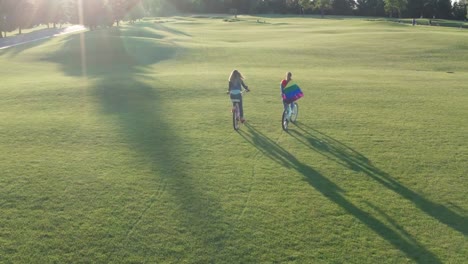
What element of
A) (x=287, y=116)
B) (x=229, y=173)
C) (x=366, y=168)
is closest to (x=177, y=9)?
(x=287, y=116)

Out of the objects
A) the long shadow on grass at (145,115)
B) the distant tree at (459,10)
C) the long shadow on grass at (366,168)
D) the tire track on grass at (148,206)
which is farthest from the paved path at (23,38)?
the distant tree at (459,10)

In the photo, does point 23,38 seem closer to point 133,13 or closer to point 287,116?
point 133,13

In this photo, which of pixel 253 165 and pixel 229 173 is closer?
pixel 229 173

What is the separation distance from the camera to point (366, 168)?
36.7 feet

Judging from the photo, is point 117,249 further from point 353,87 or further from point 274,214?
point 353,87

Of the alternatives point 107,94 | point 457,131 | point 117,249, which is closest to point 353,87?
point 457,131

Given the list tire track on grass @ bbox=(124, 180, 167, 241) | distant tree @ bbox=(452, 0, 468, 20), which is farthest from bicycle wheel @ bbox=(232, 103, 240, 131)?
distant tree @ bbox=(452, 0, 468, 20)

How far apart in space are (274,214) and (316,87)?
558 inches

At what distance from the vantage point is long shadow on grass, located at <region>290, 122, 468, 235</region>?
338 inches

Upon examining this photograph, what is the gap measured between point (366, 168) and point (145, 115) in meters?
9.55

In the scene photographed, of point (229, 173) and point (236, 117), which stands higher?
point (236, 117)

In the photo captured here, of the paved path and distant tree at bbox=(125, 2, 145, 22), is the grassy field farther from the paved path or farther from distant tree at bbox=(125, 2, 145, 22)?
distant tree at bbox=(125, 2, 145, 22)

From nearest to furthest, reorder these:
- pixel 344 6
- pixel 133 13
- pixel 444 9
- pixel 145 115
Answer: pixel 145 115
pixel 444 9
pixel 133 13
pixel 344 6

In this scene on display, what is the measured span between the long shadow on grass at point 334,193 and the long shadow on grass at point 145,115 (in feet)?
9.07
